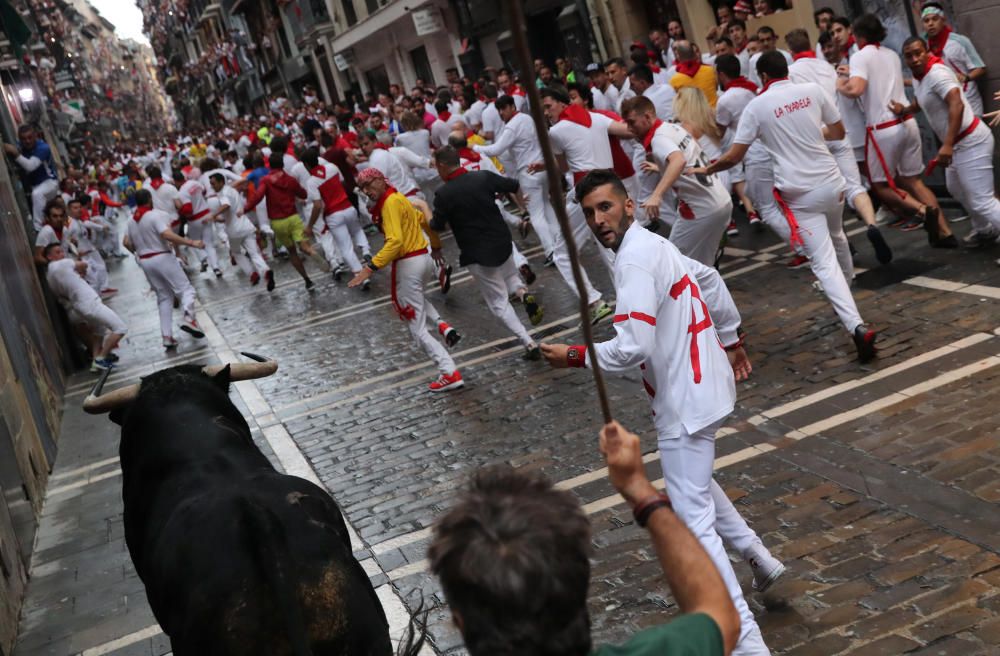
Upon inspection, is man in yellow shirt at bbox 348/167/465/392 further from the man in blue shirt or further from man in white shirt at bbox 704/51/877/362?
the man in blue shirt

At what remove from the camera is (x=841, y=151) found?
1066 cm

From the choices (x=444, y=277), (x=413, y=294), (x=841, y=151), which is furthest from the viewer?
(x=444, y=277)

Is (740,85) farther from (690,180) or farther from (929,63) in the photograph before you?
(690,180)

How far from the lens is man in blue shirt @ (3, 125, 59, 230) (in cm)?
2177

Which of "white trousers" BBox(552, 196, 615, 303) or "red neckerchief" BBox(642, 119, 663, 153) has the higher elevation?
"red neckerchief" BBox(642, 119, 663, 153)

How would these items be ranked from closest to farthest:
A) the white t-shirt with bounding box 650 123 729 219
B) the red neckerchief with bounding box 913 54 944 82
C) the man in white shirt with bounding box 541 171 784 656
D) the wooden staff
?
the wooden staff < the man in white shirt with bounding box 541 171 784 656 < the white t-shirt with bounding box 650 123 729 219 < the red neckerchief with bounding box 913 54 944 82

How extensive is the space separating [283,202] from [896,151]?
9.70 m

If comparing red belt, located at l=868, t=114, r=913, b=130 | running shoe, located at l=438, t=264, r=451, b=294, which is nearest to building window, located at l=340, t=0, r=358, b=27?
running shoe, located at l=438, t=264, r=451, b=294

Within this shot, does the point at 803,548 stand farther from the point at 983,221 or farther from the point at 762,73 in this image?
the point at 983,221

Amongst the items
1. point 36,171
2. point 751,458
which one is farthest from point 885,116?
point 36,171

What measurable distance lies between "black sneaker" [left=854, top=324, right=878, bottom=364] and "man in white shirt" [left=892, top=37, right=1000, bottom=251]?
2.46 metres

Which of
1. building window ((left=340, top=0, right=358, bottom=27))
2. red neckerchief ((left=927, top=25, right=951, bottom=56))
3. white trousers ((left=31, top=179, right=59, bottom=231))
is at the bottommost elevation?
red neckerchief ((left=927, top=25, right=951, bottom=56))

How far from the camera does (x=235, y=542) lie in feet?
13.2

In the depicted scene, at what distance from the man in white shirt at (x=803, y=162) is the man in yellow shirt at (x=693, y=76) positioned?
584cm
